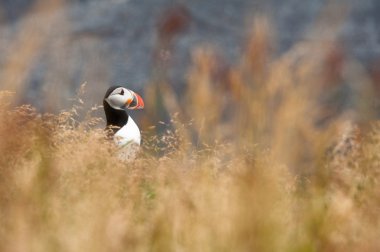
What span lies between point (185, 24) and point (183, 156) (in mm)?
382

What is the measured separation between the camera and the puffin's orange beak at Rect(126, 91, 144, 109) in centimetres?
605

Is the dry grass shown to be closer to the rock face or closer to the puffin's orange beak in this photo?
the puffin's orange beak

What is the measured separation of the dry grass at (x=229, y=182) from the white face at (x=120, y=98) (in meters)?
3.44

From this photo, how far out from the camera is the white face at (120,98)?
241 inches

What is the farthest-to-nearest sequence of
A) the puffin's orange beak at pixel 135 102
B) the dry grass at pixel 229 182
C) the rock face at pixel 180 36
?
the rock face at pixel 180 36
the puffin's orange beak at pixel 135 102
the dry grass at pixel 229 182

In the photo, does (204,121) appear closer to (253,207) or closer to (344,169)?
(344,169)

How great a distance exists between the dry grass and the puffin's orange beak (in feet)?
11.1

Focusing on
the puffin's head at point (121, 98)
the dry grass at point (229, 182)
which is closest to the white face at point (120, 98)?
the puffin's head at point (121, 98)

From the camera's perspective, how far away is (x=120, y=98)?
20.1ft

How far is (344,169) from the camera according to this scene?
230 cm

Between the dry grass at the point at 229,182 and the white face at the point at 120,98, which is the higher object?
the dry grass at the point at 229,182

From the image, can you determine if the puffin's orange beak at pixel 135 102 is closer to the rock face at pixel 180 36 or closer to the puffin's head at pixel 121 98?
the puffin's head at pixel 121 98

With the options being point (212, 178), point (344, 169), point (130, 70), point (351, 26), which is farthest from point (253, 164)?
point (351, 26)

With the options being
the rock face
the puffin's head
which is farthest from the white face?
the rock face
